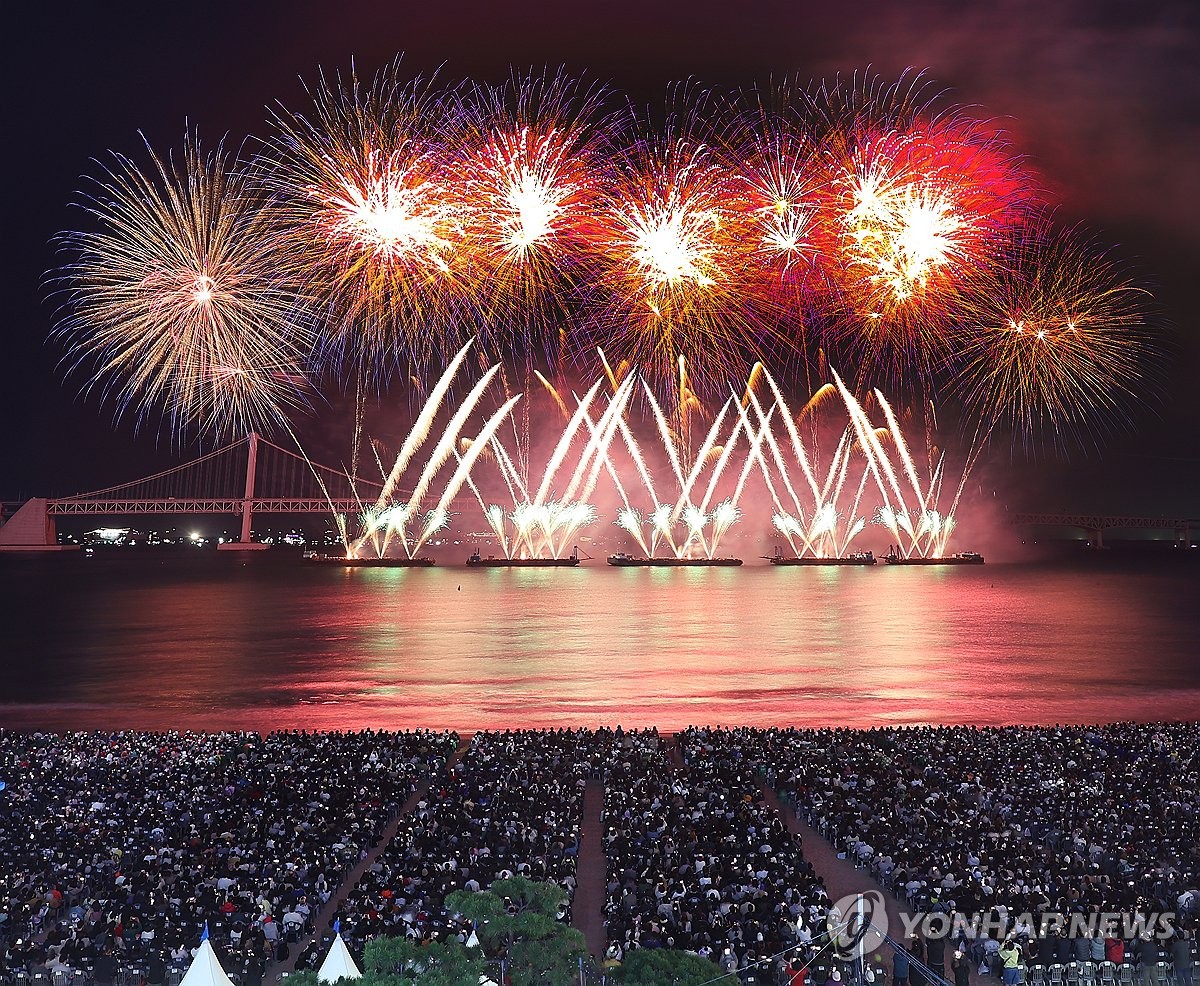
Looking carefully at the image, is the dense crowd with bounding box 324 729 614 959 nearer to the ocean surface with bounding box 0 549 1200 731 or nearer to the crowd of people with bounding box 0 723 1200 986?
the crowd of people with bounding box 0 723 1200 986

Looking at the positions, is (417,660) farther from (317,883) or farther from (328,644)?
(317,883)

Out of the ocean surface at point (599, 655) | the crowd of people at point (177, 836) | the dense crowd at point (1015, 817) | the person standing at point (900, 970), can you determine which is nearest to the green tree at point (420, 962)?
the crowd of people at point (177, 836)

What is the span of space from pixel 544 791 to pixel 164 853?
19.0 feet

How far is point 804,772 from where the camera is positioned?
19.4 m

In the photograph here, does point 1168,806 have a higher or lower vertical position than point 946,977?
higher

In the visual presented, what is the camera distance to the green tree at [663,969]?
A: 10328 mm

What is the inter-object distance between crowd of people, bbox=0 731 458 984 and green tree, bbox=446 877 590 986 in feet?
9.50

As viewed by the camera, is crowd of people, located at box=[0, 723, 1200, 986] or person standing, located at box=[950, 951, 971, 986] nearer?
person standing, located at box=[950, 951, 971, 986]

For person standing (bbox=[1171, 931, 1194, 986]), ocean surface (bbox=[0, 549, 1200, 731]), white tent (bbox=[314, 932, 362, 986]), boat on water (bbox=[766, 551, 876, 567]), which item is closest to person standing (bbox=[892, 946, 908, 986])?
person standing (bbox=[1171, 931, 1194, 986])

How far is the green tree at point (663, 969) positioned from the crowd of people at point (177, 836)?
4476mm

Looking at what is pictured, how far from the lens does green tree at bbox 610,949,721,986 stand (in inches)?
407

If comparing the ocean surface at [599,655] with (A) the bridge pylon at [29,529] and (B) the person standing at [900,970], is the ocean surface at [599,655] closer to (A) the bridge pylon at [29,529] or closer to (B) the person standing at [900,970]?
(B) the person standing at [900,970]

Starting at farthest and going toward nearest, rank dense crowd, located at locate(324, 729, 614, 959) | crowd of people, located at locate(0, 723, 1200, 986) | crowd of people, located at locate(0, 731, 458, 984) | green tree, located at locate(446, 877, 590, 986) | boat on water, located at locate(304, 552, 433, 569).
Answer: boat on water, located at locate(304, 552, 433, 569), dense crowd, located at locate(324, 729, 614, 959), crowd of people, located at locate(0, 731, 458, 984), crowd of people, located at locate(0, 723, 1200, 986), green tree, located at locate(446, 877, 590, 986)

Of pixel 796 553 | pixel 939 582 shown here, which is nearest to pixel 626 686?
pixel 939 582
